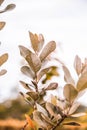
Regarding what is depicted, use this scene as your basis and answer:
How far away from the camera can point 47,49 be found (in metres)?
0.78

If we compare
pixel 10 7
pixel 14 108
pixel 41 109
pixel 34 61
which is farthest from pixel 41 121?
pixel 14 108

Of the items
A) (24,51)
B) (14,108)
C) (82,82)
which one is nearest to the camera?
(82,82)

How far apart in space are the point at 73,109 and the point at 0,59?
24 centimetres

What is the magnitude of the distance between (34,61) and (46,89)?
0.09m

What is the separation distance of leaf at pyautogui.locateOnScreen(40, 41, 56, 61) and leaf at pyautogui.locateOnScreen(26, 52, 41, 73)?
37 mm

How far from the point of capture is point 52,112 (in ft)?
2.29

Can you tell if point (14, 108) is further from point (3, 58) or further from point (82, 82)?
point (82, 82)

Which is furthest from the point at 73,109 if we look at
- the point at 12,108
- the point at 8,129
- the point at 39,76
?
the point at 12,108

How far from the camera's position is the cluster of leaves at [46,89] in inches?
26.8

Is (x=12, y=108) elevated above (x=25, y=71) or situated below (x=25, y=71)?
below

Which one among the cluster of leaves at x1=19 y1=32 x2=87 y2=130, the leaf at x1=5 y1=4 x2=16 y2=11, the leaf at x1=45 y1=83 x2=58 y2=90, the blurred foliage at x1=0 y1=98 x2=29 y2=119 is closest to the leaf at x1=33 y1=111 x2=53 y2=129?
the cluster of leaves at x1=19 y1=32 x2=87 y2=130

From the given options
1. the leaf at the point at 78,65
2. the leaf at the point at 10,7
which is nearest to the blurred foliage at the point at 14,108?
the leaf at the point at 10,7

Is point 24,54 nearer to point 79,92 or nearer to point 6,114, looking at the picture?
point 79,92

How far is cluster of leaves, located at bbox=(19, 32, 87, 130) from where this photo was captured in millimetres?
681
